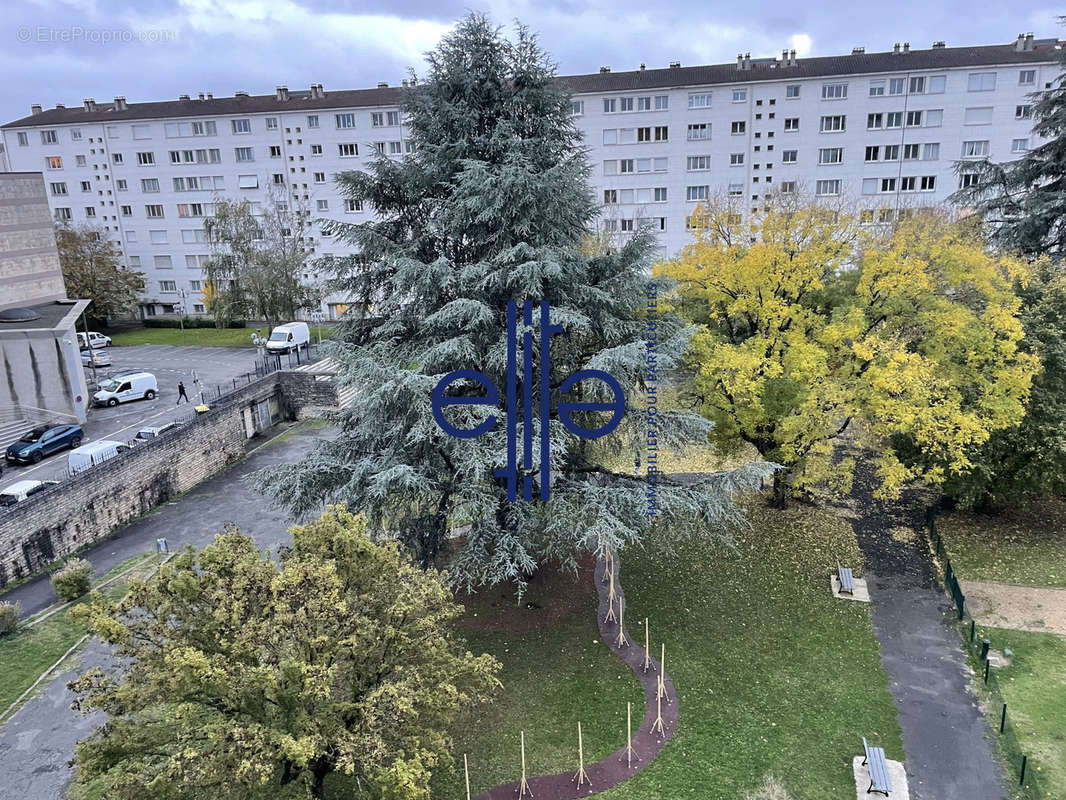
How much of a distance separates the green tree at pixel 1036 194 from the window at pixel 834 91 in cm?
1754

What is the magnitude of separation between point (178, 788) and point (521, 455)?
894cm

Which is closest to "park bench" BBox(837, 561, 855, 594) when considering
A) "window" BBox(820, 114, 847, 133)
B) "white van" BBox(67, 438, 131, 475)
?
"white van" BBox(67, 438, 131, 475)

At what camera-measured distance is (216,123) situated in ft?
178

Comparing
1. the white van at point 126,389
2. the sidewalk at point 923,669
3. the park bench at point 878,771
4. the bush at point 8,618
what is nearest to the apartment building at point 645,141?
the white van at point 126,389

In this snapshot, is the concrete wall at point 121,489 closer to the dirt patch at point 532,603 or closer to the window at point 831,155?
the dirt patch at point 532,603

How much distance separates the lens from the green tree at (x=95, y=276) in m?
50.1

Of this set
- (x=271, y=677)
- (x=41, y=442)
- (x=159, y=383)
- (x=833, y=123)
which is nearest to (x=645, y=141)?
(x=833, y=123)

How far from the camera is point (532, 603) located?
20.3 meters

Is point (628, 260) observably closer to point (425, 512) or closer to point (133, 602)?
point (425, 512)

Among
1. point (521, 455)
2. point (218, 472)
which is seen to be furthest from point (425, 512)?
point (218, 472)

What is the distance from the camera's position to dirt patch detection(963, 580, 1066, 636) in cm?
1923

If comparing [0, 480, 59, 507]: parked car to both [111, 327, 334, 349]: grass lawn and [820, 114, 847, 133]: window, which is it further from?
[820, 114, 847, 133]: window

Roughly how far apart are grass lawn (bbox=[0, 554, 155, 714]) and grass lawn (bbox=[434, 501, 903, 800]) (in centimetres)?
1058

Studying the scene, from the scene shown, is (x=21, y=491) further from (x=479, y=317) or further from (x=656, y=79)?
→ (x=656, y=79)
